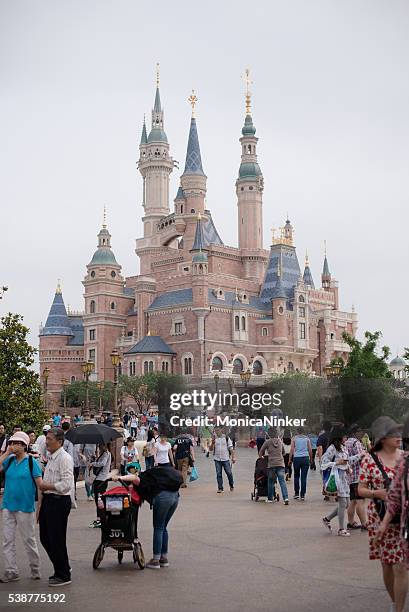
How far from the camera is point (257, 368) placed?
249 feet

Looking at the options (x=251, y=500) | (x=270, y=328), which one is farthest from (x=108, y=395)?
(x=251, y=500)

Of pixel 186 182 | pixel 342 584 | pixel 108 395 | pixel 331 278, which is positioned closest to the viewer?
pixel 342 584

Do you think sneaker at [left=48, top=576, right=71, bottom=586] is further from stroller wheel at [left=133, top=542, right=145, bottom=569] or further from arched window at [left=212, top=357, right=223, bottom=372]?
arched window at [left=212, top=357, right=223, bottom=372]

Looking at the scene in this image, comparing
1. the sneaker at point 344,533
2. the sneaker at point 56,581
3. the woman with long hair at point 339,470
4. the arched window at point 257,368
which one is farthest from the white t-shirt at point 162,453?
the arched window at point 257,368

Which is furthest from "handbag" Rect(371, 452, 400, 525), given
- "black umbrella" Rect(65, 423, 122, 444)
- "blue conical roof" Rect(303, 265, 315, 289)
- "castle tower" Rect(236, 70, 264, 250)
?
"blue conical roof" Rect(303, 265, 315, 289)

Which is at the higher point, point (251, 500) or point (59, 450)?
point (59, 450)

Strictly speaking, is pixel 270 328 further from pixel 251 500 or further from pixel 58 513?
pixel 58 513

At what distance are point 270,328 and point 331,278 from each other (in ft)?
66.7

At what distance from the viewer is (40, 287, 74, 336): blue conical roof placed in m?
83.1

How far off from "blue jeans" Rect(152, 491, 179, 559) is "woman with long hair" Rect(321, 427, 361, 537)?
10.2 feet

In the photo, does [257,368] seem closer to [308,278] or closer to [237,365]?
[237,365]

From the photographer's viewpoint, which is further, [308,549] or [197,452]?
[197,452]

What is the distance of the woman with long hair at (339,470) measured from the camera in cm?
1126

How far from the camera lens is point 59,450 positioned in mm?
8383
